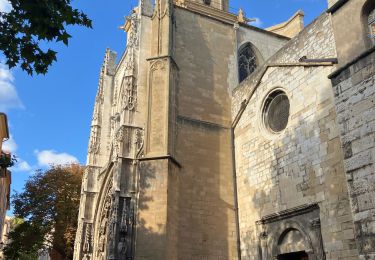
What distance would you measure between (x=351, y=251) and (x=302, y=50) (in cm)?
555

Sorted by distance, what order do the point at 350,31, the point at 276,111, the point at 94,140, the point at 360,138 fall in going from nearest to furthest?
the point at 360,138, the point at 350,31, the point at 276,111, the point at 94,140

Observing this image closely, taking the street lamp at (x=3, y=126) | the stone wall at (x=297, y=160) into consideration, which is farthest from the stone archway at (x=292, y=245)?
the street lamp at (x=3, y=126)

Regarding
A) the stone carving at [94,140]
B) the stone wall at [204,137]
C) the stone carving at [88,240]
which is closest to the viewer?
the stone wall at [204,137]

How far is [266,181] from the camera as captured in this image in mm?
10891

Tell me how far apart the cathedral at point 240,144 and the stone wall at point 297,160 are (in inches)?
1.3

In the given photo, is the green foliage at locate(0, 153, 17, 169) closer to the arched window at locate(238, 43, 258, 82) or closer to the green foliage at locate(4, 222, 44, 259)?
the arched window at locate(238, 43, 258, 82)

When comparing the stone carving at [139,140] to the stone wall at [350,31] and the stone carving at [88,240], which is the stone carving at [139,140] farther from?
the stone carving at [88,240]

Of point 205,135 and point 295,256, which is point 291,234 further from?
point 205,135

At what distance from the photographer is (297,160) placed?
987cm

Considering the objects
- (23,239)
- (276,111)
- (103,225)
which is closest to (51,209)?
(23,239)

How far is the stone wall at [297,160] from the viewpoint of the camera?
8594 mm

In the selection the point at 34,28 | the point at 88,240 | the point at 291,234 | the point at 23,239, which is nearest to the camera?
the point at 34,28

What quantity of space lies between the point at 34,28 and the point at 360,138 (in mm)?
5337

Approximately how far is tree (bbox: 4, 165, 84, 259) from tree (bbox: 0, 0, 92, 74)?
16.2 m
